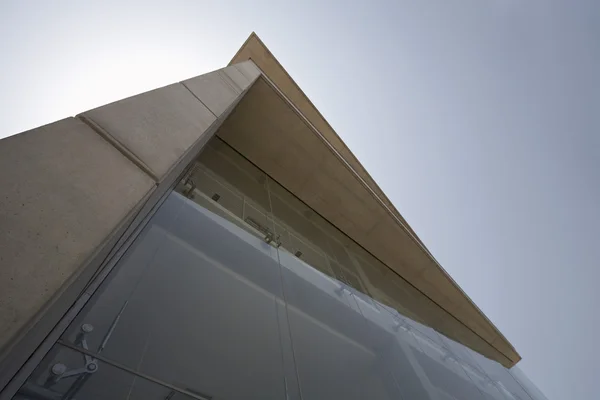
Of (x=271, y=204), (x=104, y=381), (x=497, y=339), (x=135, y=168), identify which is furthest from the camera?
(x=497, y=339)

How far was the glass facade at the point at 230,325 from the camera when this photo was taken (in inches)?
72.0

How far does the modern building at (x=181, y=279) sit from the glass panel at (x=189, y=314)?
0.04ft

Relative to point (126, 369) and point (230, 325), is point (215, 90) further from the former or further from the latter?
point (126, 369)

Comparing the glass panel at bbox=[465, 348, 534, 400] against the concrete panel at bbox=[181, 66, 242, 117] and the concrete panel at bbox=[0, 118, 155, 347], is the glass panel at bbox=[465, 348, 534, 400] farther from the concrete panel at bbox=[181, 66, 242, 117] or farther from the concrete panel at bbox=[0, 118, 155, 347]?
the concrete panel at bbox=[0, 118, 155, 347]

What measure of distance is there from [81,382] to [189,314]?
85cm

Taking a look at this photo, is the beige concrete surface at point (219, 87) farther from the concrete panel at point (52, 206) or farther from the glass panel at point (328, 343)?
the glass panel at point (328, 343)

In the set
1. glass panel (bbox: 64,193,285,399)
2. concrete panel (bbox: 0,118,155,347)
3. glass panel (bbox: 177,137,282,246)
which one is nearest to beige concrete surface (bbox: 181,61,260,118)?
glass panel (bbox: 177,137,282,246)

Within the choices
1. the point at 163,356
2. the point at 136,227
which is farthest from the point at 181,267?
the point at 163,356

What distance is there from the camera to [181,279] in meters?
2.67

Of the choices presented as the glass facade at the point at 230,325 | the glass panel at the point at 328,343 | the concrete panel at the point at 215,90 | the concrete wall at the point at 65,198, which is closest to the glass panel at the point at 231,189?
the glass facade at the point at 230,325

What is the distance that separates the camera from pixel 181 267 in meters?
2.79

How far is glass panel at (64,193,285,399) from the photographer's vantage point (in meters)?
1.95

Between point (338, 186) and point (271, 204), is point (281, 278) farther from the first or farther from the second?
point (338, 186)

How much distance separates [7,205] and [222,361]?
1.77m
